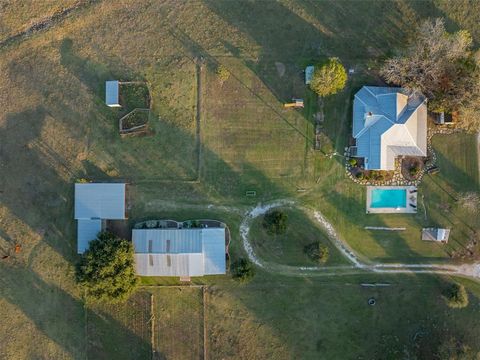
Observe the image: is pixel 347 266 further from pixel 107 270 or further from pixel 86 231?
pixel 86 231

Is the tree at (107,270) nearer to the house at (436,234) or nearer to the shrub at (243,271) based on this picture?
the shrub at (243,271)

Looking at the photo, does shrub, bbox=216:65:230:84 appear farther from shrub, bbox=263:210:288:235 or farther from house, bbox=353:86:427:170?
shrub, bbox=263:210:288:235

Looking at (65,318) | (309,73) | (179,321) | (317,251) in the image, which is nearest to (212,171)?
(317,251)

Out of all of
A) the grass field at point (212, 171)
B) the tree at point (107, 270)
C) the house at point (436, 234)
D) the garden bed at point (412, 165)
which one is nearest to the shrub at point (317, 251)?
the grass field at point (212, 171)

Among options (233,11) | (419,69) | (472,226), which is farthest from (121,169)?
(472,226)

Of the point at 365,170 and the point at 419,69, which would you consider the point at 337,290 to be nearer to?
the point at 365,170
